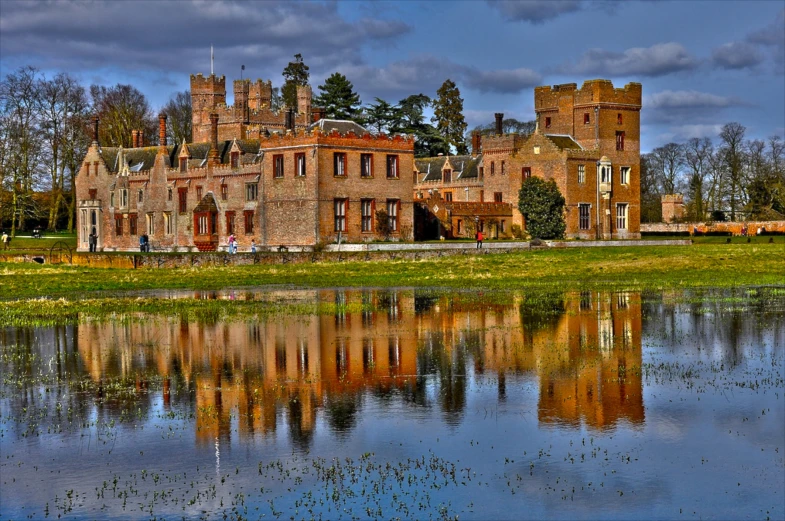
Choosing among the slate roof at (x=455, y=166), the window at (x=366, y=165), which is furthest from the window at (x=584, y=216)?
the window at (x=366, y=165)

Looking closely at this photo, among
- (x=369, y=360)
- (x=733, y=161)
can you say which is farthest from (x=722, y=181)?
(x=369, y=360)

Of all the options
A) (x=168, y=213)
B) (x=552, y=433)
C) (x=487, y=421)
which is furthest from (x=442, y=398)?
(x=168, y=213)

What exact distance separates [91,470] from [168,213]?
6616 centimetres

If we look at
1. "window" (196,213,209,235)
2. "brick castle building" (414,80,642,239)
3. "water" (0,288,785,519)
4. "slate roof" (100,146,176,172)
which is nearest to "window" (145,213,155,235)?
"slate roof" (100,146,176,172)

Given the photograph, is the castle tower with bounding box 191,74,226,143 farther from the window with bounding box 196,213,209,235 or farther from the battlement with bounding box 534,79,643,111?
the battlement with bounding box 534,79,643,111

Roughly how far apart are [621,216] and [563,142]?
25.2ft

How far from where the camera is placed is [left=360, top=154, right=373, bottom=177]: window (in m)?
66.6

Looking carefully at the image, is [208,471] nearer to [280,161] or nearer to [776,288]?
[776,288]

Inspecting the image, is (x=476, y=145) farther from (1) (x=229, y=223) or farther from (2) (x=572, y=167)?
(1) (x=229, y=223)

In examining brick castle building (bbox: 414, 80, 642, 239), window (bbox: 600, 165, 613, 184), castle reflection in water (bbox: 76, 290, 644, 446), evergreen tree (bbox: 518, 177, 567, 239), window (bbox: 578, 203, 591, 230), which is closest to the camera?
castle reflection in water (bbox: 76, 290, 644, 446)

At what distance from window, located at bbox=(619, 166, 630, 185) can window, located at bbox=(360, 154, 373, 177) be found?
23218mm

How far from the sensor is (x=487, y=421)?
14.3 metres

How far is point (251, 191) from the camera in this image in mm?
69438

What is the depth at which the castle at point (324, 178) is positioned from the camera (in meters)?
65.8
